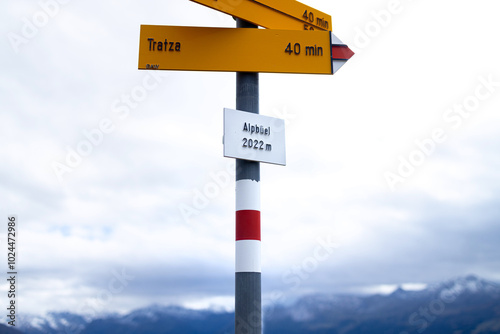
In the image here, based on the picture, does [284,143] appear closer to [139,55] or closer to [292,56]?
[292,56]

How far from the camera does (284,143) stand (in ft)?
32.1

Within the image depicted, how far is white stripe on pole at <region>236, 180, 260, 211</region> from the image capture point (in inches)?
361

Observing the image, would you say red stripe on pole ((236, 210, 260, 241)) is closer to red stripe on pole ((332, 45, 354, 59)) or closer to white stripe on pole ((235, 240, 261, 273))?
white stripe on pole ((235, 240, 261, 273))

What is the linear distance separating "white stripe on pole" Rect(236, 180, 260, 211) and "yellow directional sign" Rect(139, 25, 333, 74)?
2.33 m

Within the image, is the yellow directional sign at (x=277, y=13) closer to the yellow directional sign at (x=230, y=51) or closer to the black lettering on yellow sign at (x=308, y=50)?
the yellow directional sign at (x=230, y=51)

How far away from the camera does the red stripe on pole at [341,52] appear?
1000 centimetres

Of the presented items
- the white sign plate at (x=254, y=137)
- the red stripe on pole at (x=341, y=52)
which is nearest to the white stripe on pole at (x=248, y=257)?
the white sign plate at (x=254, y=137)

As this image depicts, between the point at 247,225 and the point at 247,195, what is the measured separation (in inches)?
23.0

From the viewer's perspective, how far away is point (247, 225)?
A: 907cm

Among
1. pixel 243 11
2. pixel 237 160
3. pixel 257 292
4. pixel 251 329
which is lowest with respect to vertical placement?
pixel 251 329

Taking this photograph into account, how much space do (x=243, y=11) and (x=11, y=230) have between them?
6.57 m

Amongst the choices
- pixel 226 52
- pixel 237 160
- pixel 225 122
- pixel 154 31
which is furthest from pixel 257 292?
pixel 154 31

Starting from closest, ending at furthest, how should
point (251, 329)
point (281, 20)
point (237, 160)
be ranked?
point (251, 329) → point (237, 160) → point (281, 20)

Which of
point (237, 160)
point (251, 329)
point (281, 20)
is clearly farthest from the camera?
point (281, 20)
